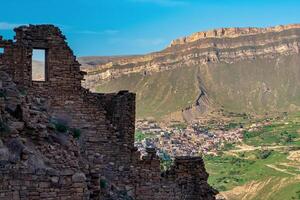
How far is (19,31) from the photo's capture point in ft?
54.4

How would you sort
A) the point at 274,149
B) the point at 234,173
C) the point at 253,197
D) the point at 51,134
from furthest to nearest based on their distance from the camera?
the point at 274,149
the point at 234,173
the point at 253,197
the point at 51,134

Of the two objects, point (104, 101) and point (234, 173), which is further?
point (234, 173)

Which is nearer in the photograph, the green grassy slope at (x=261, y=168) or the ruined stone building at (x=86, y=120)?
the ruined stone building at (x=86, y=120)

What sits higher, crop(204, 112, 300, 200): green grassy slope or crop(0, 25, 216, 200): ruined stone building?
crop(0, 25, 216, 200): ruined stone building

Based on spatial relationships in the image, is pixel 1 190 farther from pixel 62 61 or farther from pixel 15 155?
pixel 62 61

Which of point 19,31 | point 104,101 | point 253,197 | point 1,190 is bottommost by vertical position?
point 253,197

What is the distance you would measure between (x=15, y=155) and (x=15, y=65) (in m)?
5.43

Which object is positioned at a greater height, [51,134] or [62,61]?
[62,61]

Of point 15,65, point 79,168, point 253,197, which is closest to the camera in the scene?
point 79,168

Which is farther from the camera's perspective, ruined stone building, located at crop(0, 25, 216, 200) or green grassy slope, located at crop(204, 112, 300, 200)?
green grassy slope, located at crop(204, 112, 300, 200)

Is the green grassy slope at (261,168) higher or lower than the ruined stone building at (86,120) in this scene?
lower

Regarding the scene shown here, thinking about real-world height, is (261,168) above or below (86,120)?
below

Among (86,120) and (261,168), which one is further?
(261,168)

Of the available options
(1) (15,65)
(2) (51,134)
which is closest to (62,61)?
(1) (15,65)
